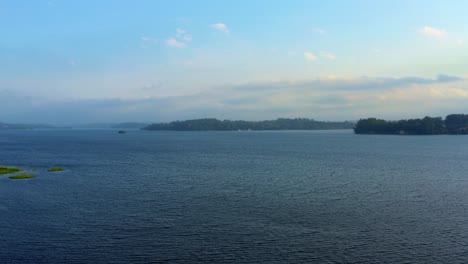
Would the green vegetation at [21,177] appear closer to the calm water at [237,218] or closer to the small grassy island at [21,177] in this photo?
the small grassy island at [21,177]

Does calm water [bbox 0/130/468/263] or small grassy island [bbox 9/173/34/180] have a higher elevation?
small grassy island [bbox 9/173/34/180]

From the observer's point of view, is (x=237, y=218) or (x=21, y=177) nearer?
(x=237, y=218)

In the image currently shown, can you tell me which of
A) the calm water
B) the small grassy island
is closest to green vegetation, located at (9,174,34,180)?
the small grassy island

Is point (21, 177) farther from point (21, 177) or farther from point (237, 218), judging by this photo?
point (237, 218)

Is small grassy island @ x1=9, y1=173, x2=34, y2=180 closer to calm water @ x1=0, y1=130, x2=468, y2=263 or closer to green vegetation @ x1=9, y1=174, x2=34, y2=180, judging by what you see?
green vegetation @ x1=9, y1=174, x2=34, y2=180

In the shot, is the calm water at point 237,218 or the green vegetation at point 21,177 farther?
the green vegetation at point 21,177

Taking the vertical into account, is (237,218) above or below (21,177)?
below

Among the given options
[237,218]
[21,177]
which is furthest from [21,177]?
[237,218]

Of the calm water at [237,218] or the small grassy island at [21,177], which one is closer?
the calm water at [237,218]

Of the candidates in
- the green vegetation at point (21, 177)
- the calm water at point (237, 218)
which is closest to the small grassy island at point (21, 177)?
the green vegetation at point (21, 177)

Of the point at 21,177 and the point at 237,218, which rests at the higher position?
the point at 21,177

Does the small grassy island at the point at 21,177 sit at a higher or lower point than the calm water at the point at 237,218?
higher

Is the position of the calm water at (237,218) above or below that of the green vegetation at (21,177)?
below

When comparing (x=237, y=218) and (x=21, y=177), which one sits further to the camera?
(x=21, y=177)
